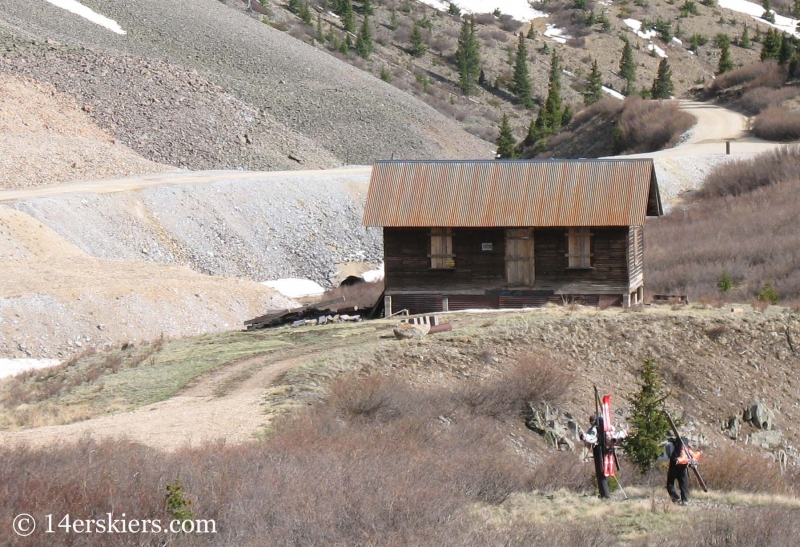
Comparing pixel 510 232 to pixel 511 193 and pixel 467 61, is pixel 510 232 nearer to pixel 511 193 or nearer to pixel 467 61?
pixel 511 193

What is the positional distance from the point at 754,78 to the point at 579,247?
166 ft

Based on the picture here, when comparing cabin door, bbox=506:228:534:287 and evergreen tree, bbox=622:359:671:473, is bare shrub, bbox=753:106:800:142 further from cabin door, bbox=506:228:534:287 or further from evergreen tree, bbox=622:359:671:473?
evergreen tree, bbox=622:359:671:473

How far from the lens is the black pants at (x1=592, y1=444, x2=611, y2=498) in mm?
15461

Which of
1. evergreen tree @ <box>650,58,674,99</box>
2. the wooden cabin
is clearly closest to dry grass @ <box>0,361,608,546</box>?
the wooden cabin

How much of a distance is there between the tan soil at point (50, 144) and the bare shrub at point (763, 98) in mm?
36779

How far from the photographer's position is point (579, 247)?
2947 cm

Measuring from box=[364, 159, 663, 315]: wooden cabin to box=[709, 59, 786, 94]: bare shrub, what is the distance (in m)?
46.5

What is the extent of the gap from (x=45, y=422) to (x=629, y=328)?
1262 cm

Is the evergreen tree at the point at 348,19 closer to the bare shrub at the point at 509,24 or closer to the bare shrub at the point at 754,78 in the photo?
the bare shrub at the point at 509,24

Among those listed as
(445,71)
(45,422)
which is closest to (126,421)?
(45,422)

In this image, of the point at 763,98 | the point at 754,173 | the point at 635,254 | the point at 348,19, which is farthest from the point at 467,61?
the point at 635,254

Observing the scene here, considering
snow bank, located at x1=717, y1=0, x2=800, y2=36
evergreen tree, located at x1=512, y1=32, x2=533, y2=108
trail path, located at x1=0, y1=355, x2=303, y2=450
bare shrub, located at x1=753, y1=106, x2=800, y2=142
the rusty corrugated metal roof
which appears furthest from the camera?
snow bank, located at x1=717, y1=0, x2=800, y2=36

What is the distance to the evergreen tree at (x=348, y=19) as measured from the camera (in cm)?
10156

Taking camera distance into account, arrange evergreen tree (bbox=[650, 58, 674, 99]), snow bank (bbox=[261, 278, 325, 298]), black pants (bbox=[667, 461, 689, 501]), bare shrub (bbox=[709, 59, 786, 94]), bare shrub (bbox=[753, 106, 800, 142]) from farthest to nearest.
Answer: evergreen tree (bbox=[650, 58, 674, 99]) < bare shrub (bbox=[709, 59, 786, 94]) < bare shrub (bbox=[753, 106, 800, 142]) < snow bank (bbox=[261, 278, 325, 298]) < black pants (bbox=[667, 461, 689, 501])
